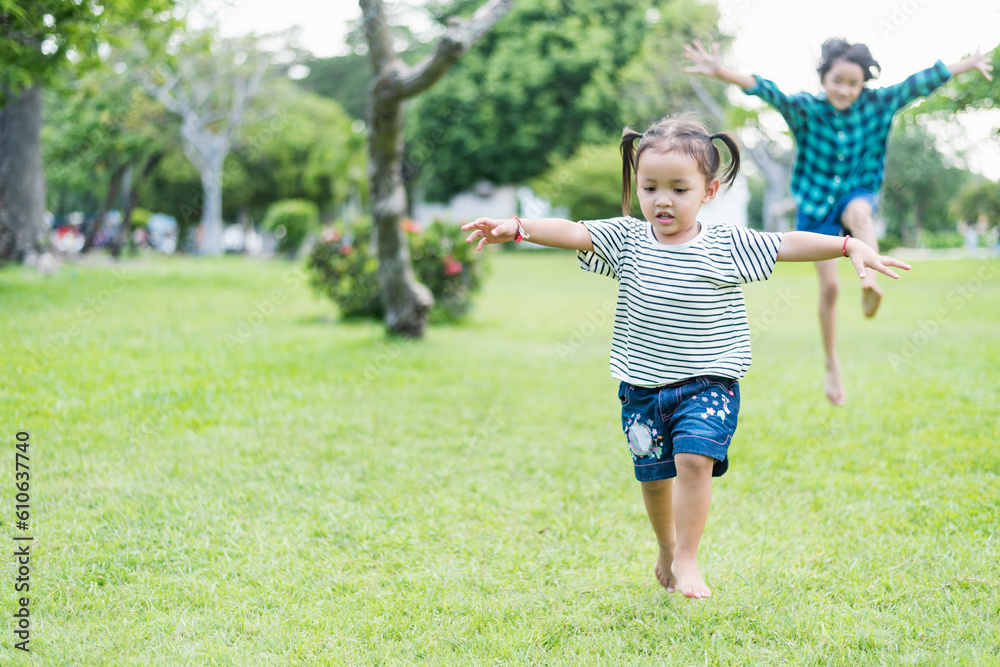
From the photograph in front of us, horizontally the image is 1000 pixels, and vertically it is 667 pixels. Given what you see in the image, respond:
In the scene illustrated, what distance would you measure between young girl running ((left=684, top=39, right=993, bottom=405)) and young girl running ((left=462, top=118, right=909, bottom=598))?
5.93 feet

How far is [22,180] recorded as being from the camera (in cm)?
1226

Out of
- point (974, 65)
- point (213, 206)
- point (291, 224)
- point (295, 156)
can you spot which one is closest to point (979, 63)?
point (974, 65)

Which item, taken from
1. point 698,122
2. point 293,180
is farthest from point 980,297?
point 293,180

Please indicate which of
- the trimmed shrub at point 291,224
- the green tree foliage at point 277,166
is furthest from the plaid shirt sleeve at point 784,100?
the green tree foliage at point 277,166

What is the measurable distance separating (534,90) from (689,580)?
27646mm

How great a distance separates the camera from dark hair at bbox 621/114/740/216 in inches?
94.3

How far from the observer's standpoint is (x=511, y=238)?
A: 2375mm

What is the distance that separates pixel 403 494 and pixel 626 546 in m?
1.03

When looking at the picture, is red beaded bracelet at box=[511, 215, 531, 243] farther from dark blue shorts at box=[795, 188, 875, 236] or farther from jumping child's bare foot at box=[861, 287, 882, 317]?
jumping child's bare foot at box=[861, 287, 882, 317]

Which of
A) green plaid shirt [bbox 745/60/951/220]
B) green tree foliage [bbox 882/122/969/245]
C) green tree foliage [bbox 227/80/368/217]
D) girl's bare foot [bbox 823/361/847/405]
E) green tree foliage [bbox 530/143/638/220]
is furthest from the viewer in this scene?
green tree foliage [bbox 882/122/969/245]

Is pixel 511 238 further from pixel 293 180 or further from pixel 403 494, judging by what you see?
pixel 293 180

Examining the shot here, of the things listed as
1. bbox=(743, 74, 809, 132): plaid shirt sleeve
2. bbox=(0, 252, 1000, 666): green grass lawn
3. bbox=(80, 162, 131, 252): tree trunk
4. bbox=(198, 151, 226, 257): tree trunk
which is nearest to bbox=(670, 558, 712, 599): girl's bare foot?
bbox=(0, 252, 1000, 666): green grass lawn

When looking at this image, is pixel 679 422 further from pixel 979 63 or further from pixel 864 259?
pixel 979 63

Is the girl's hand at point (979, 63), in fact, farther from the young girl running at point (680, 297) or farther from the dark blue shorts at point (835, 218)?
the young girl running at point (680, 297)
